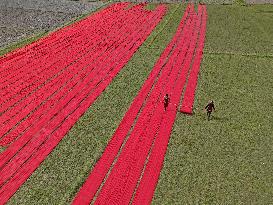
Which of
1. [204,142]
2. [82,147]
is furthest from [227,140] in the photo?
[82,147]

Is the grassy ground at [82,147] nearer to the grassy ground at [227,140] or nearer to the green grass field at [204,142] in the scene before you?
the green grass field at [204,142]

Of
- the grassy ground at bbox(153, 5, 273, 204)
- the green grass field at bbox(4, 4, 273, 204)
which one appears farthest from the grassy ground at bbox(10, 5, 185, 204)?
the grassy ground at bbox(153, 5, 273, 204)

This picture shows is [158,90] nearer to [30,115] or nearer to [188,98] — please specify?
[188,98]

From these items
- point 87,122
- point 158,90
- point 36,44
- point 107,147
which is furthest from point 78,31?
point 107,147

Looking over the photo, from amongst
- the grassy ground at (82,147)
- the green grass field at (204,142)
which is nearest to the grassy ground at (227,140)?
the green grass field at (204,142)

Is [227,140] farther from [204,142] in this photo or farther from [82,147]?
[82,147]

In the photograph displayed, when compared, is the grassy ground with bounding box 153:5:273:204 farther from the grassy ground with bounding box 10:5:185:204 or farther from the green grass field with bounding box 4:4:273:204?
the grassy ground with bounding box 10:5:185:204
